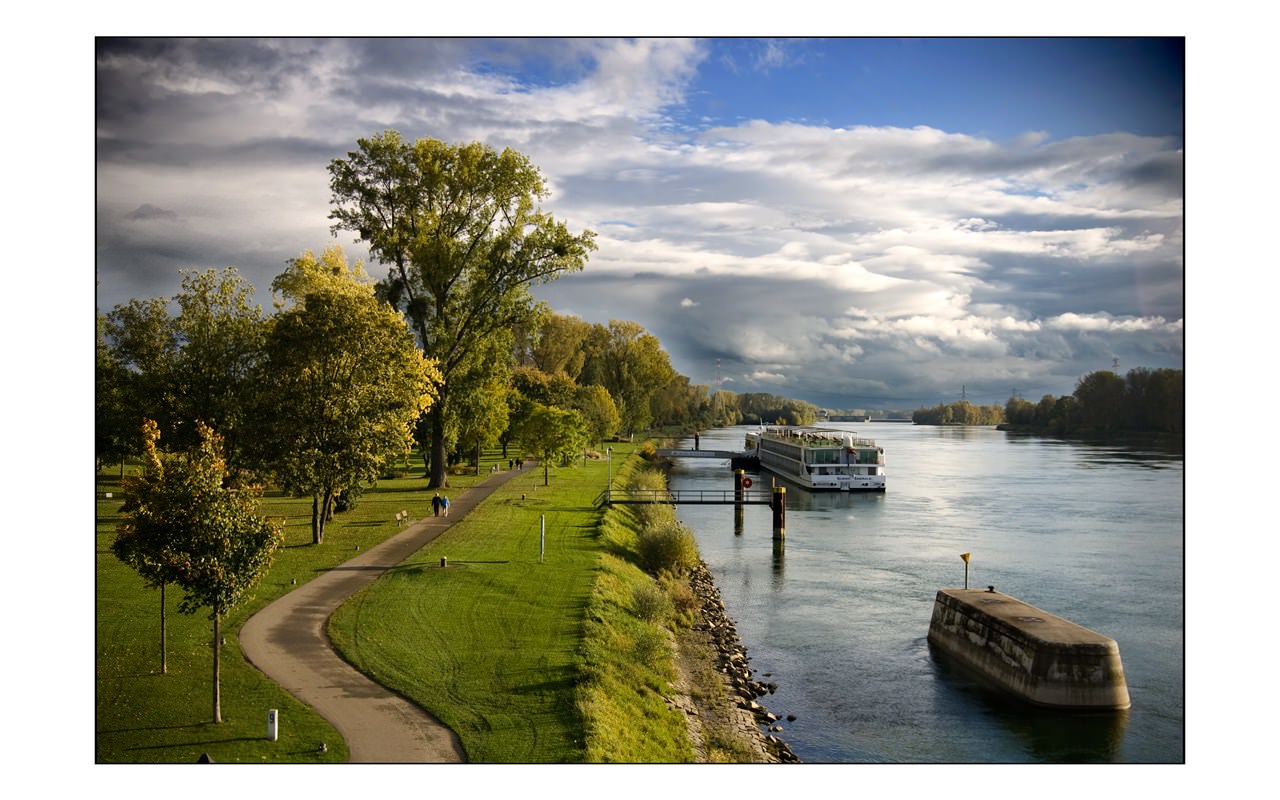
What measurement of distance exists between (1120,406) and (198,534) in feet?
112

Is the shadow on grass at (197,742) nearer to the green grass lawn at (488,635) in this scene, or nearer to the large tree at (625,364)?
the green grass lawn at (488,635)

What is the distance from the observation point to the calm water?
19641 millimetres

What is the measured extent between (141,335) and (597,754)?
2822 centimetres

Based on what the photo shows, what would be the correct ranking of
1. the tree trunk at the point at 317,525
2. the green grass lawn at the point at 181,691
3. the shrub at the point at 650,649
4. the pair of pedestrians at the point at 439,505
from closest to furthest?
the green grass lawn at the point at 181,691, the shrub at the point at 650,649, the tree trunk at the point at 317,525, the pair of pedestrians at the point at 439,505

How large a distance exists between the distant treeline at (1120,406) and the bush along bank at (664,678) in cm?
984

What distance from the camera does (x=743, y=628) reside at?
27938mm

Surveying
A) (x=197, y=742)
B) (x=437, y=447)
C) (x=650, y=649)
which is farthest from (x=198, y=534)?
(x=437, y=447)

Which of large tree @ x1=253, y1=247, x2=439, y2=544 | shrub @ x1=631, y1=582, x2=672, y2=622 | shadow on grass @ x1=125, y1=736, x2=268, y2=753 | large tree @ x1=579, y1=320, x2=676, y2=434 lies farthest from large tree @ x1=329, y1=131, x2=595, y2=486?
large tree @ x1=579, y1=320, x2=676, y2=434

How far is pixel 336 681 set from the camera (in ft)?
55.6

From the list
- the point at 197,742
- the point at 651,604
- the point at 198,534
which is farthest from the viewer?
the point at 651,604

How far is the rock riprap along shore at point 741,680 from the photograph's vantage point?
18641 mm

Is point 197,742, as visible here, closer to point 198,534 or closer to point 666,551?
point 198,534

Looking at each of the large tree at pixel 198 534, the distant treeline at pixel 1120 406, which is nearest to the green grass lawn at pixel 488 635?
the large tree at pixel 198 534

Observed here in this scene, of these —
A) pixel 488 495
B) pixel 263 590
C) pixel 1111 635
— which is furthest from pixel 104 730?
pixel 488 495
